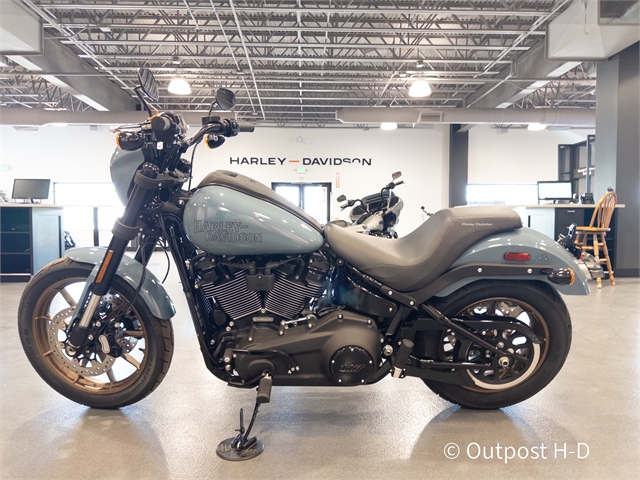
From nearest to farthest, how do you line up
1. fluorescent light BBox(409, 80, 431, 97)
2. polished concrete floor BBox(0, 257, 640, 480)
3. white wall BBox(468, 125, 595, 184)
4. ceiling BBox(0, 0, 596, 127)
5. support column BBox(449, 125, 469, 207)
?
polished concrete floor BBox(0, 257, 640, 480), ceiling BBox(0, 0, 596, 127), fluorescent light BBox(409, 80, 431, 97), support column BBox(449, 125, 469, 207), white wall BBox(468, 125, 595, 184)

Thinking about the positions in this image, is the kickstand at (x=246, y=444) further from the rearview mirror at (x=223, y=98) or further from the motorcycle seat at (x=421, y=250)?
the rearview mirror at (x=223, y=98)

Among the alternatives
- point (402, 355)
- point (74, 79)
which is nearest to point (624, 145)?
point (402, 355)

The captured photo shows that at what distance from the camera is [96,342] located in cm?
187

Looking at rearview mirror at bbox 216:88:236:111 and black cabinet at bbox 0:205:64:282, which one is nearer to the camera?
rearview mirror at bbox 216:88:236:111

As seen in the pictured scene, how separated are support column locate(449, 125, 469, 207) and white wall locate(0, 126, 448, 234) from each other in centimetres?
32

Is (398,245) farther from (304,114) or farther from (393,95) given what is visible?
(304,114)

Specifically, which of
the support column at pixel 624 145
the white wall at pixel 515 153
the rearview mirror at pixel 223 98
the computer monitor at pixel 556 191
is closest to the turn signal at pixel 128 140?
the rearview mirror at pixel 223 98

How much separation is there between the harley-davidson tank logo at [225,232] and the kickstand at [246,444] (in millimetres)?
547

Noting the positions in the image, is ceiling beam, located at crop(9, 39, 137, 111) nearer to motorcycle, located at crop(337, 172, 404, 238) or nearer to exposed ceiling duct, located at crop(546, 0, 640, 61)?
motorcycle, located at crop(337, 172, 404, 238)

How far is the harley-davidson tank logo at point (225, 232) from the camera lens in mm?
1612

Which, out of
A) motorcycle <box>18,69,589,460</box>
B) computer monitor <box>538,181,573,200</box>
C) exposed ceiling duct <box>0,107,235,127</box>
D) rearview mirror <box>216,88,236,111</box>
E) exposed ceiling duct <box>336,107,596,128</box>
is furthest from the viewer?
exposed ceiling duct <box>0,107,235,127</box>

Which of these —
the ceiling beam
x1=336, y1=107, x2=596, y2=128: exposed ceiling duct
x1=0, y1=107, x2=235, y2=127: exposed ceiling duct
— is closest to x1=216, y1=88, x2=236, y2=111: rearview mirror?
the ceiling beam

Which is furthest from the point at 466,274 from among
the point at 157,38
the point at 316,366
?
the point at 157,38

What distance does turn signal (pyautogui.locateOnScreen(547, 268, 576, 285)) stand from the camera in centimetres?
171
